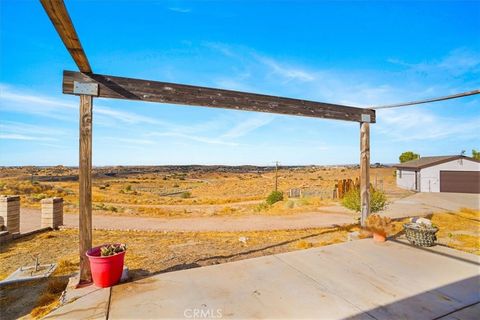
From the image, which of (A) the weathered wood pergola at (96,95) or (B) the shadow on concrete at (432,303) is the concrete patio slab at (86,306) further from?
(B) the shadow on concrete at (432,303)

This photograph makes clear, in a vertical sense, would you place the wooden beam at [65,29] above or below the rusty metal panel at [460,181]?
above

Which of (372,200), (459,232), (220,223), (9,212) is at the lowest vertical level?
(220,223)

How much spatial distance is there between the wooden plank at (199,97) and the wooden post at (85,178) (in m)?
0.34

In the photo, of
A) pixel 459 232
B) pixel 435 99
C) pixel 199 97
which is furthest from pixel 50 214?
pixel 459 232

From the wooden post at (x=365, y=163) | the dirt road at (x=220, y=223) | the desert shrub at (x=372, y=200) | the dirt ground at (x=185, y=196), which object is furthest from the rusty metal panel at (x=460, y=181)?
the wooden post at (x=365, y=163)

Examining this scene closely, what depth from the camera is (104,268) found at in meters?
3.63

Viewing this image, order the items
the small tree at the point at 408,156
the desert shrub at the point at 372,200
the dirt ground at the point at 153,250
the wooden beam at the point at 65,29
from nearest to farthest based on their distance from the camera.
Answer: the wooden beam at the point at 65,29, the dirt ground at the point at 153,250, the desert shrub at the point at 372,200, the small tree at the point at 408,156

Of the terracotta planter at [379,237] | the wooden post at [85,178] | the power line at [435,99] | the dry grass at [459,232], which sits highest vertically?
the power line at [435,99]

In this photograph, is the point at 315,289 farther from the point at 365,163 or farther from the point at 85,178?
the point at 365,163

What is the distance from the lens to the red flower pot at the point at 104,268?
359cm

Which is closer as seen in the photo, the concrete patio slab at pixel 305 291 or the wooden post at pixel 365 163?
the concrete patio slab at pixel 305 291

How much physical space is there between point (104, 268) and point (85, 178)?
1.43m

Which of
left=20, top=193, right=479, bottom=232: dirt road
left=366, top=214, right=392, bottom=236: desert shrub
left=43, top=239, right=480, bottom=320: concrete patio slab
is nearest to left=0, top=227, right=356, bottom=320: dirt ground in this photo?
left=43, top=239, right=480, bottom=320: concrete patio slab

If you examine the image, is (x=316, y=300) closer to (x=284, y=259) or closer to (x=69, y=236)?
(x=284, y=259)
